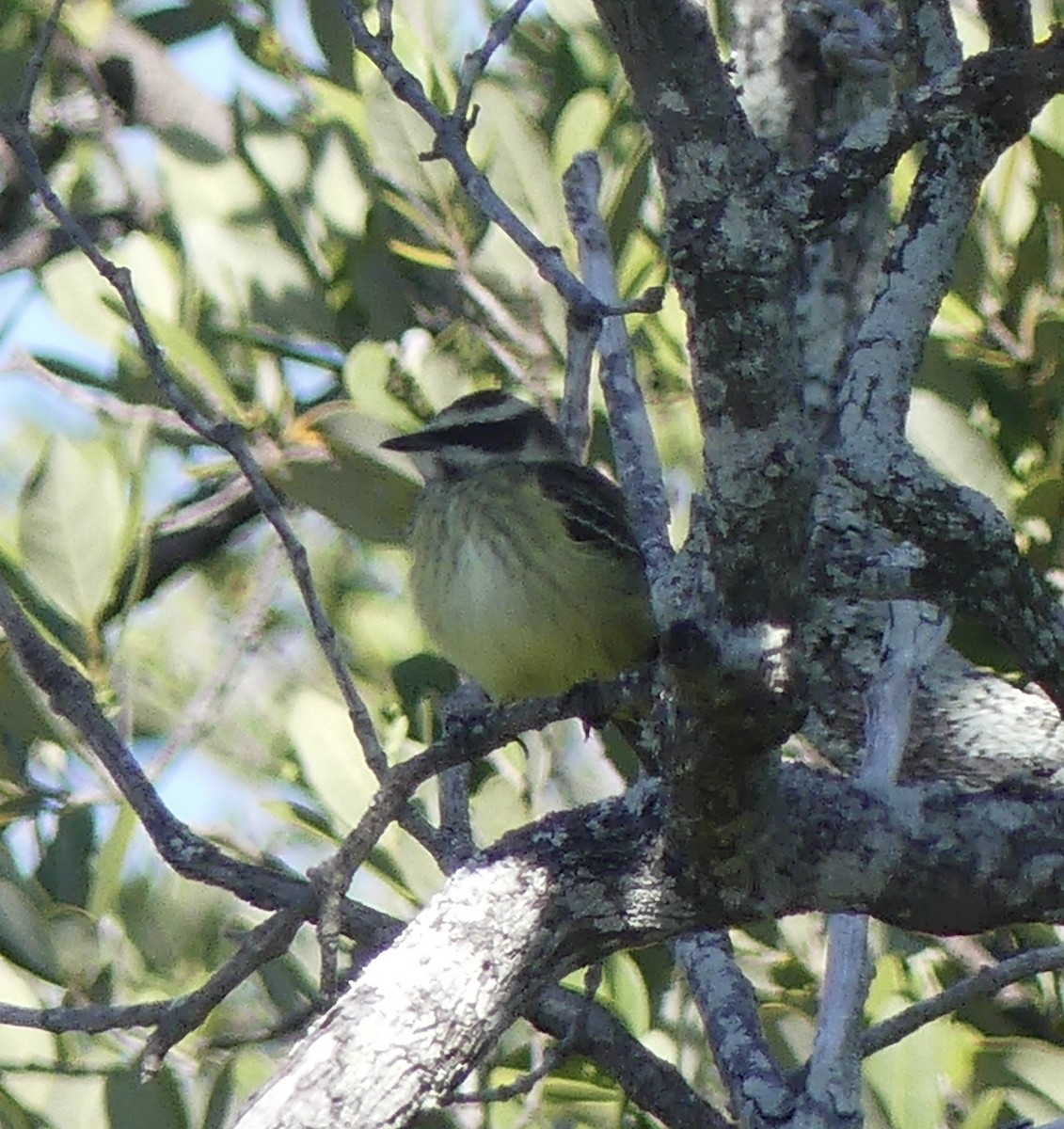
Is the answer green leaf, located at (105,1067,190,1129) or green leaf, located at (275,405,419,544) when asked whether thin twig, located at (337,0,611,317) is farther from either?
green leaf, located at (105,1067,190,1129)

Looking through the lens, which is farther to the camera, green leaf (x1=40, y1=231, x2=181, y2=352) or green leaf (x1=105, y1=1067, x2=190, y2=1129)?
green leaf (x1=40, y1=231, x2=181, y2=352)

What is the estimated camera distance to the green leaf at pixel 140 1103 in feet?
10.7

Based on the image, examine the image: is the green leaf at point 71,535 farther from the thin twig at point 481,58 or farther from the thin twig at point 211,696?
the thin twig at point 481,58

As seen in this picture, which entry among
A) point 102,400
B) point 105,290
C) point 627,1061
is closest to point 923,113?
point 627,1061

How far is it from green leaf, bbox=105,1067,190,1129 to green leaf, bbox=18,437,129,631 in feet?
2.89

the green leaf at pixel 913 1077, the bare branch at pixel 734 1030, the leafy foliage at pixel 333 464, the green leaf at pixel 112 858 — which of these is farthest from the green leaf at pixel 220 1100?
the green leaf at pixel 913 1077

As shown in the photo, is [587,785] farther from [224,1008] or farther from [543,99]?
[543,99]

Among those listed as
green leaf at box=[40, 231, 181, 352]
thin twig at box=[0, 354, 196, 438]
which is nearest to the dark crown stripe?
thin twig at box=[0, 354, 196, 438]

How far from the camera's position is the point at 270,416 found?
4.18 meters

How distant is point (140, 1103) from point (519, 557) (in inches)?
54.0

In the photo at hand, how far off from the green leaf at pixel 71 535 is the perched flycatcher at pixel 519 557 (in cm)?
57

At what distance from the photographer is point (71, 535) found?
384 cm

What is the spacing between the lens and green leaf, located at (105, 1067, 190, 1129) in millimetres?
3270

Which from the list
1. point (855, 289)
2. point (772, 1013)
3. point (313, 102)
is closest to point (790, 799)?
point (772, 1013)
